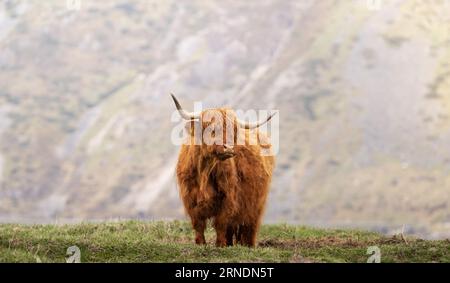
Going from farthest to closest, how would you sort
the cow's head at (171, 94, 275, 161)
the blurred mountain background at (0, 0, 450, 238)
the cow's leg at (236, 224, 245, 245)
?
the blurred mountain background at (0, 0, 450, 238) → the cow's leg at (236, 224, 245, 245) → the cow's head at (171, 94, 275, 161)

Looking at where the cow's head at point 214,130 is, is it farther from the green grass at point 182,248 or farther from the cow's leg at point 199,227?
the green grass at point 182,248

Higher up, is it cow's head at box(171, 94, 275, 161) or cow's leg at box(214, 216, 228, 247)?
cow's head at box(171, 94, 275, 161)

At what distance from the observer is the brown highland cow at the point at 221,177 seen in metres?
11.1

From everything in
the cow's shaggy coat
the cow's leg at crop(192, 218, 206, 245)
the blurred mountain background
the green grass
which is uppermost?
the blurred mountain background

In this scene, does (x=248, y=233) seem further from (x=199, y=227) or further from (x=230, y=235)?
(x=199, y=227)

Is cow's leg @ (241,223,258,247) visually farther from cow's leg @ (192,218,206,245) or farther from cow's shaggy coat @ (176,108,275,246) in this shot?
cow's leg @ (192,218,206,245)

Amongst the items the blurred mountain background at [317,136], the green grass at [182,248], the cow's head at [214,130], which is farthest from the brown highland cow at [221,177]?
the blurred mountain background at [317,136]

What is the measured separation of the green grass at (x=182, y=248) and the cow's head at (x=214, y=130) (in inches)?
49.8

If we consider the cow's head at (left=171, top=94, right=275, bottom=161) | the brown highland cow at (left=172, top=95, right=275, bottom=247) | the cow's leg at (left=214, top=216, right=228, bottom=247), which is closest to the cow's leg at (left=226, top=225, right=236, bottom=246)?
the brown highland cow at (left=172, top=95, right=275, bottom=247)

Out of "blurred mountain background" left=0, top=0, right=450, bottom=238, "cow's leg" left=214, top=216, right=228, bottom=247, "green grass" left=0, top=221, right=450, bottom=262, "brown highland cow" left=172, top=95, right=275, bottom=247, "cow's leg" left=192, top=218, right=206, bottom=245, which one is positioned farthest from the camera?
"blurred mountain background" left=0, top=0, right=450, bottom=238

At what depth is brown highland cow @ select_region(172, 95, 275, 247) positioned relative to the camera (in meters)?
11.1

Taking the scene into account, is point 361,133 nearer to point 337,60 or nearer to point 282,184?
point 282,184

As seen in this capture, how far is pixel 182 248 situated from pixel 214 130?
1796 millimetres

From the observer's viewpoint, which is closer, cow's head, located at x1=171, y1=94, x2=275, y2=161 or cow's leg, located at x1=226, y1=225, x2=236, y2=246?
cow's head, located at x1=171, y1=94, x2=275, y2=161
